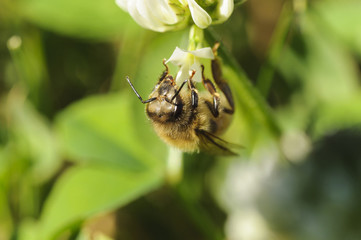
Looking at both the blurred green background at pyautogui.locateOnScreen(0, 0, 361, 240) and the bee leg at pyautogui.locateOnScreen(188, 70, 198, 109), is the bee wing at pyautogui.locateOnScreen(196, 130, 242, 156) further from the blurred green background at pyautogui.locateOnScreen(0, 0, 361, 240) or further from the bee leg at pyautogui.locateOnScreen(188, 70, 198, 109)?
the blurred green background at pyautogui.locateOnScreen(0, 0, 361, 240)

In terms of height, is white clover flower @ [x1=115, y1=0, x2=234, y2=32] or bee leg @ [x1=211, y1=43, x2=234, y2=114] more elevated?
white clover flower @ [x1=115, y1=0, x2=234, y2=32]

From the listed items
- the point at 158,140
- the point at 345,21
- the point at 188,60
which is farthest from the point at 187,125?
the point at 345,21

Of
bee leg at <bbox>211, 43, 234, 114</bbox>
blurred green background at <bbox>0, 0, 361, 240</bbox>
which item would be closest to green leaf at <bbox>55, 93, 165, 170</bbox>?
blurred green background at <bbox>0, 0, 361, 240</bbox>

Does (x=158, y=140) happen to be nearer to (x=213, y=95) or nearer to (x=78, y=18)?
(x=213, y=95)

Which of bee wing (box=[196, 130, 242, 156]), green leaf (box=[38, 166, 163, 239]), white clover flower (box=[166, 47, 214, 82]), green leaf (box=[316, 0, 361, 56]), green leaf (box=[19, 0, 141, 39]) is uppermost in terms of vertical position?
white clover flower (box=[166, 47, 214, 82])

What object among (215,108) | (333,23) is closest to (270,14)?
(333,23)

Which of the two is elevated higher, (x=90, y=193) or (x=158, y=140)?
(x=158, y=140)

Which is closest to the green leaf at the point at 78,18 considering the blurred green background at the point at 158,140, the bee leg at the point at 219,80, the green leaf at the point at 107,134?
the blurred green background at the point at 158,140
